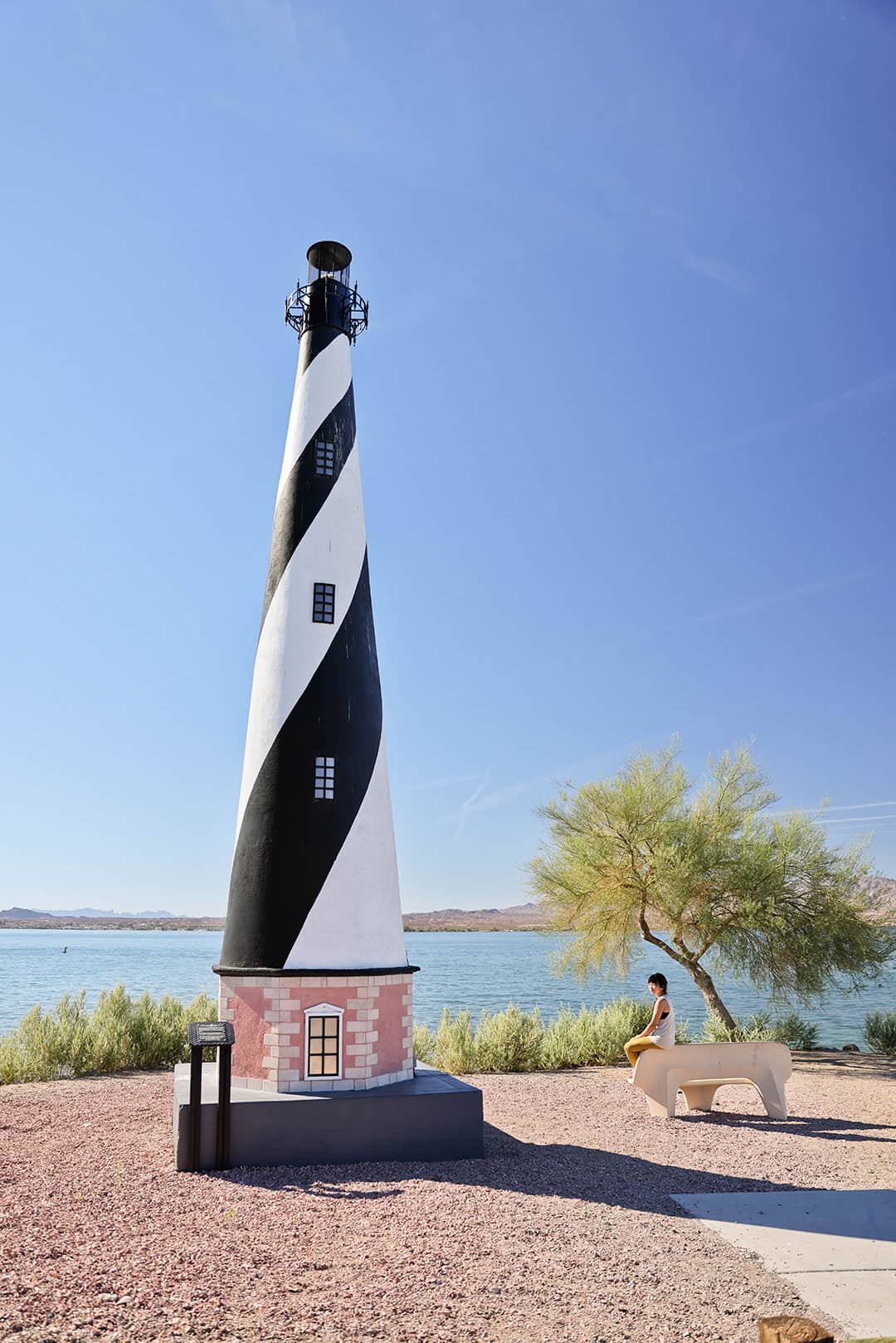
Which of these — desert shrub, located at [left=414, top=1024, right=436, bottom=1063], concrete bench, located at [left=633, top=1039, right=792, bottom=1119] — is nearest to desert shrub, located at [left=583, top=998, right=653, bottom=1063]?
desert shrub, located at [left=414, top=1024, right=436, bottom=1063]

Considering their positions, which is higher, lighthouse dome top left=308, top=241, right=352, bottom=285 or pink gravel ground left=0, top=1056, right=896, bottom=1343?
lighthouse dome top left=308, top=241, right=352, bottom=285

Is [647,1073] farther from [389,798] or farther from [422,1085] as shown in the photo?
[389,798]

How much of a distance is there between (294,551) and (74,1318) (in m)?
7.89

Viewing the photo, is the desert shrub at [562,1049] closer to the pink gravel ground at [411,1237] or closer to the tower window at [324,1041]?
the pink gravel ground at [411,1237]

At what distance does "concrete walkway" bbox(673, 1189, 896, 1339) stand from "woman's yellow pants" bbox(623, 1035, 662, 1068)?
324 centimetres

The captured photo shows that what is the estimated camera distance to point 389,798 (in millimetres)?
11125

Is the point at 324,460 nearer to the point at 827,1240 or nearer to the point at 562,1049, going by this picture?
the point at 827,1240

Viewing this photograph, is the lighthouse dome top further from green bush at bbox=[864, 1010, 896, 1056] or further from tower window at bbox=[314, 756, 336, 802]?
green bush at bbox=[864, 1010, 896, 1056]

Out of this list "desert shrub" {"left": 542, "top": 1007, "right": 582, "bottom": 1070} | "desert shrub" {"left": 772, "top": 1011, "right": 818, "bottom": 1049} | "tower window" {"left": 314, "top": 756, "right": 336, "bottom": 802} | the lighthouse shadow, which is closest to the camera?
the lighthouse shadow

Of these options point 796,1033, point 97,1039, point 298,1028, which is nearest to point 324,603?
point 298,1028

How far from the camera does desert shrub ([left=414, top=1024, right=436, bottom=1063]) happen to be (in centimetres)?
1627

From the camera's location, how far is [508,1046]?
53.0 ft

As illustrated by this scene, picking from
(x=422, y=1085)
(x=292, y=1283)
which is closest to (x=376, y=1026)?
(x=422, y=1085)

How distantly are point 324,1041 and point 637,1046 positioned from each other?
166 inches
